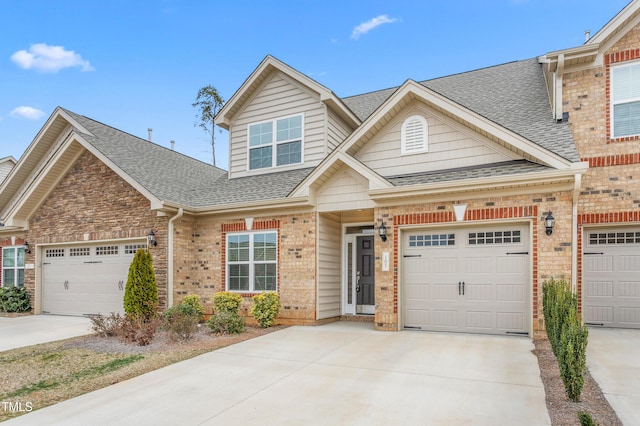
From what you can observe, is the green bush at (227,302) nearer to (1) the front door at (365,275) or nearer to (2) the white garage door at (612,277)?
(1) the front door at (365,275)

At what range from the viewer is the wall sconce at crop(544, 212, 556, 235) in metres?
7.98

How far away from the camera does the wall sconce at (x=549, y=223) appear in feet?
26.2

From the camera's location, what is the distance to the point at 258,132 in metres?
13.3

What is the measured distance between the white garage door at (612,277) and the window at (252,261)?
292 inches

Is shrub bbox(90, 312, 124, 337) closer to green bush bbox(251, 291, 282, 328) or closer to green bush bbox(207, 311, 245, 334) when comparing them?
green bush bbox(207, 311, 245, 334)

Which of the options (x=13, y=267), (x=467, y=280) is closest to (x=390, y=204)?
(x=467, y=280)

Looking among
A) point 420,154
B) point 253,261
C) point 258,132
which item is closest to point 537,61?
point 420,154

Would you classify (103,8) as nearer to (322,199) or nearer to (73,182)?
(73,182)

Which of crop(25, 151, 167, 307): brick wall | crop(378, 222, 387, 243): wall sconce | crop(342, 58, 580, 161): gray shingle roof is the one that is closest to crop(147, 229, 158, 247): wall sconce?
crop(25, 151, 167, 307): brick wall

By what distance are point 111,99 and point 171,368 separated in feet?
85.3

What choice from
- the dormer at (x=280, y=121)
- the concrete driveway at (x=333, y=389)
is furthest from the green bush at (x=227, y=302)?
the dormer at (x=280, y=121)

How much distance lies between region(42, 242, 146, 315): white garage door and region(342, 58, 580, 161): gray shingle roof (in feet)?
29.3

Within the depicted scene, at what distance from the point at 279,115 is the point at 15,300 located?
10.8 m

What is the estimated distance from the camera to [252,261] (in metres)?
11.4
